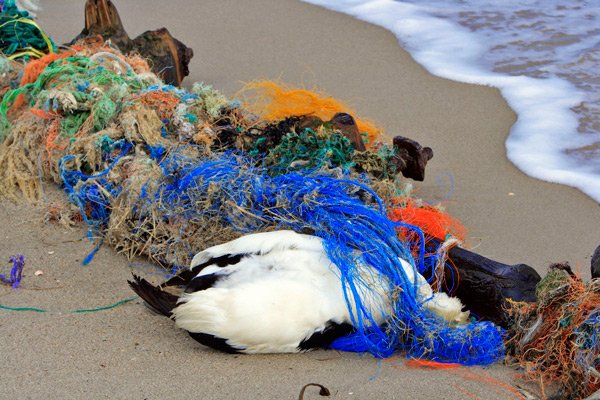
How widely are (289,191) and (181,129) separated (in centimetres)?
87

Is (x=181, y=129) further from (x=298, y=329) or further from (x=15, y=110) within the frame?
(x=298, y=329)

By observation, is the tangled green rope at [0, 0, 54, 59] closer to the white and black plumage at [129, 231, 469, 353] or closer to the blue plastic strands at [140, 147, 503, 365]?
the blue plastic strands at [140, 147, 503, 365]

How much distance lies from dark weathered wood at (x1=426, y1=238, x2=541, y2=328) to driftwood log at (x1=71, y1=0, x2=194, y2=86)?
105 inches

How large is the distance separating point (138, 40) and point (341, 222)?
2.57 meters

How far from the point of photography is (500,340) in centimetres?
241

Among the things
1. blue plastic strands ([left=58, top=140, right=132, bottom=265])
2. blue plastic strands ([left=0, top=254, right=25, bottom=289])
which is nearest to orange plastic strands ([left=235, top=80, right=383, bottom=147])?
blue plastic strands ([left=58, top=140, right=132, bottom=265])

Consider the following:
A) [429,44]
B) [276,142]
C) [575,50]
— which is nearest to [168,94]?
[276,142]

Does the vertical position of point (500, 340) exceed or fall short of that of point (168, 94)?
it falls short

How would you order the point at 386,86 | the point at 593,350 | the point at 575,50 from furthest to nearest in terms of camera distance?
the point at 575,50 < the point at 386,86 < the point at 593,350

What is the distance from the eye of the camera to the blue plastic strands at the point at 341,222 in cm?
238

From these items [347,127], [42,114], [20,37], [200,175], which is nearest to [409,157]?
[347,127]

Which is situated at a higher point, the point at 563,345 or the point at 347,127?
the point at 347,127

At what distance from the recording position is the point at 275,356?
229 cm

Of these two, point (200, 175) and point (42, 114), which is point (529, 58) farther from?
point (42, 114)
